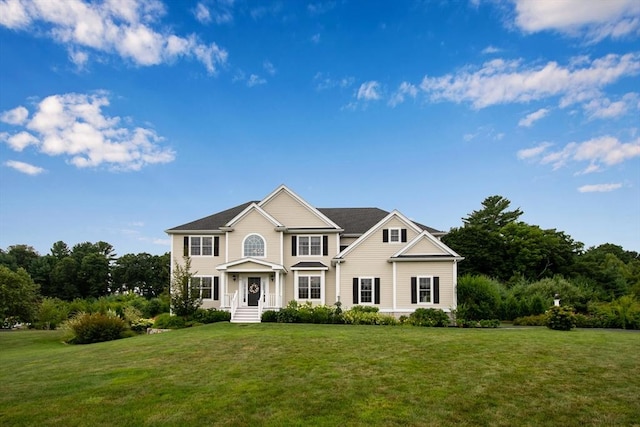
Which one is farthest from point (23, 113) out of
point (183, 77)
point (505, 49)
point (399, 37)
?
point (505, 49)

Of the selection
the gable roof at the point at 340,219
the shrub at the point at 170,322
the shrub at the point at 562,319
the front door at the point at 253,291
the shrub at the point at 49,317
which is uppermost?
the gable roof at the point at 340,219

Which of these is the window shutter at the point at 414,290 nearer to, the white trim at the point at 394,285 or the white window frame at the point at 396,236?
the white trim at the point at 394,285

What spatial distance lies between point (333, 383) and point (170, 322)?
15925 mm

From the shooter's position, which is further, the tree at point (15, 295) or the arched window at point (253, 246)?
the arched window at point (253, 246)

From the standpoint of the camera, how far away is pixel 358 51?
72.1ft

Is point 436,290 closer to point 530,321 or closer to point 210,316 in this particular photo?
point 530,321

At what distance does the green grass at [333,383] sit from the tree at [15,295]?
10.4 meters

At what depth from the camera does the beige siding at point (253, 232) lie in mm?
27250

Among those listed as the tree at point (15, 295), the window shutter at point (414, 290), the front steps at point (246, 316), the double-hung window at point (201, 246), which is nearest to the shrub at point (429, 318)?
the window shutter at point (414, 290)

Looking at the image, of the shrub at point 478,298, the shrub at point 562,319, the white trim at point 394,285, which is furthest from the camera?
the white trim at point 394,285

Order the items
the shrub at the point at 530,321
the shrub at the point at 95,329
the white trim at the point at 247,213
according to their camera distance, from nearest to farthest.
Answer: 1. the shrub at the point at 95,329
2. the shrub at the point at 530,321
3. the white trim at the point at 247,213

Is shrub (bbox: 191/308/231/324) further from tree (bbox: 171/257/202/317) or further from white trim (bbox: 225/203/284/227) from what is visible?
white trim (bbox: 225/203/284/227)

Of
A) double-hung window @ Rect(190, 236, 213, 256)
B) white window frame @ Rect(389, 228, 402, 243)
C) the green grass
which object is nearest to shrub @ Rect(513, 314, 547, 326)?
white window frame @ Rect(389, 228, 402, 243)

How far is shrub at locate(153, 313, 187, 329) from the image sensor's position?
22.8 meters
